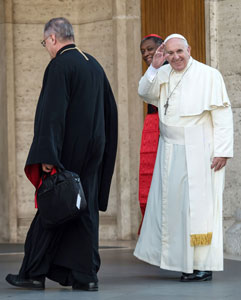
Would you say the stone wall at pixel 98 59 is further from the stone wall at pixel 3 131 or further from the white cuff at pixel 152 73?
the white cuff at pixel 152 73

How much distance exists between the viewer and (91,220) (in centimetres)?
611

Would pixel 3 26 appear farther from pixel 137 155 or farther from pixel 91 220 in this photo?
pixel 91 220

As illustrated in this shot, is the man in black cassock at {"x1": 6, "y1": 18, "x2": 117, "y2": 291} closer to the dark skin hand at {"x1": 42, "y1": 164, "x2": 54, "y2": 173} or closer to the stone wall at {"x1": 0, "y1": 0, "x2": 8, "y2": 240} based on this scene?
the dark skin hand at {"x1": 42, "y1": 164, "x2": 54, "y2": 173}

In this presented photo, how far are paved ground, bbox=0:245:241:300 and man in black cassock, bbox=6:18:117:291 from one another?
5.1 inches

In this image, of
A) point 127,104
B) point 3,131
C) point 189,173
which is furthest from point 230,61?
point 3,131

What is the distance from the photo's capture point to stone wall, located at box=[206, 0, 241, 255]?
348 inches

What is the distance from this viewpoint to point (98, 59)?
10914 millimetres

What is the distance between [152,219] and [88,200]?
898 mm

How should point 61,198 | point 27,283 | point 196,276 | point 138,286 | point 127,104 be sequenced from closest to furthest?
point 61,198 < point 27,283 < point 138,286 < point 196,276 < point 127,104

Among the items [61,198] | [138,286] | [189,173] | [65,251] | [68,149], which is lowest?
[138,286]

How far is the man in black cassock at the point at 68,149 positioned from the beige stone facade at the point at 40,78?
14.3 feet

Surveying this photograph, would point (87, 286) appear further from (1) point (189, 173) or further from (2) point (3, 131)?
(2) point (3, 131)

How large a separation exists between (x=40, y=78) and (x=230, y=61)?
290cm

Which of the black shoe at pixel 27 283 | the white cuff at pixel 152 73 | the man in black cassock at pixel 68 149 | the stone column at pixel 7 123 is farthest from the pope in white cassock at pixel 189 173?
the stone column at pixel 7 123
